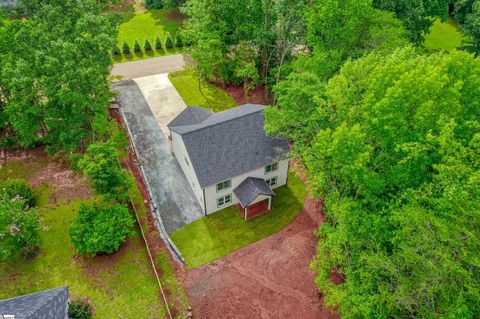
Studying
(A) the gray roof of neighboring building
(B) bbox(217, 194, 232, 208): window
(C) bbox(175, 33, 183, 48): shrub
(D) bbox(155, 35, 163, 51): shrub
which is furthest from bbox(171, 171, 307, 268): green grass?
(D) bbox(155, 35, 163, 51): shrub

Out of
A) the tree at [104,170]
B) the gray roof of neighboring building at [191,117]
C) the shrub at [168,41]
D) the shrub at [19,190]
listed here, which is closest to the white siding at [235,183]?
the tree at [104,170]

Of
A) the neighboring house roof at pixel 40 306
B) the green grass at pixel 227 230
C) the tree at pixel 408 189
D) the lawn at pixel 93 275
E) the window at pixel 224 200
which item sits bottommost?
the lawn at pixel 93 275

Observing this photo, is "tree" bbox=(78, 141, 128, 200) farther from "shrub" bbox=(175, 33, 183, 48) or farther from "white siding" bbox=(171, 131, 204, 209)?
"shrub" bbox=(175, 33, 183, 48)

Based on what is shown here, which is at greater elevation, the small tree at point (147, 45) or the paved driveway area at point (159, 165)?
the small tree at point (147, 45)

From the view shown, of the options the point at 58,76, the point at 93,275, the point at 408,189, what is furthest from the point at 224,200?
the point at 58,76

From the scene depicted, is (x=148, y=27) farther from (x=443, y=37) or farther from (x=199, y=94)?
(x=443, y=37)

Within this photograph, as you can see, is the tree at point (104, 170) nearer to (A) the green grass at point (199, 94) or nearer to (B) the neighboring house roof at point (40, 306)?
(B) the neighboring house roof at point (40, 306)
